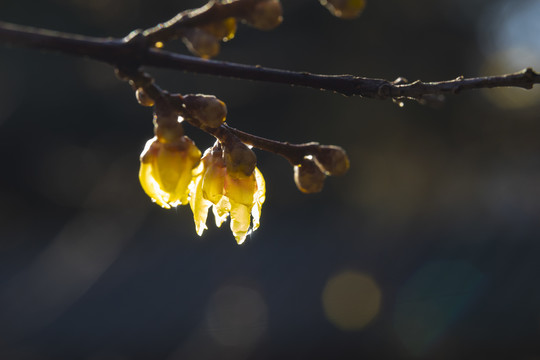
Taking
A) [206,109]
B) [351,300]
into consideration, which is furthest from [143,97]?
[351,300]

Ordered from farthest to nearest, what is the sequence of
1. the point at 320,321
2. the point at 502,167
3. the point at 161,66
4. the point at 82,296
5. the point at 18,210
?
the point at 502,167 → the point at 18,210 → the point at 82,296 → the point at 320,321 → the point at 161,66

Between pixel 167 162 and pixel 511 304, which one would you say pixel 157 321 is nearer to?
pixel 511 304

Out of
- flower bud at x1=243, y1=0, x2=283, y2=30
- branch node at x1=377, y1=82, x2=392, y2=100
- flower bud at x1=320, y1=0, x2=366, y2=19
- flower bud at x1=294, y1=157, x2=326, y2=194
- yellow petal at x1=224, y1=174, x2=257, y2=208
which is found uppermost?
flower bud at x1=320, y1=0, x2=366, y2=19

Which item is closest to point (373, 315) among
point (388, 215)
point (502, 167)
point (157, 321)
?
point (157, 321)

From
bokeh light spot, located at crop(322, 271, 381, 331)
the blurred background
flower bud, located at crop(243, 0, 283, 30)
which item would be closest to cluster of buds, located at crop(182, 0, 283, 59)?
flower bud, located at crop(243, 0, 283, 30)

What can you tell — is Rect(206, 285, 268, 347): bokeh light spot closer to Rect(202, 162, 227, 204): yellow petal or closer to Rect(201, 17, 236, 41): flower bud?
Rect(202, 162, 227, 204): yellow petal

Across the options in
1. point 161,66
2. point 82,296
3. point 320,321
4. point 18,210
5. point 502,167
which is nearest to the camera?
point 161,66

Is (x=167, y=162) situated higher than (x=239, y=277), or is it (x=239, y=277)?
(x=239, y=277)
